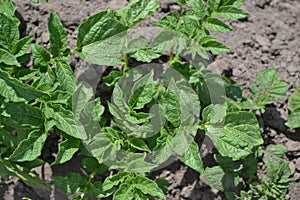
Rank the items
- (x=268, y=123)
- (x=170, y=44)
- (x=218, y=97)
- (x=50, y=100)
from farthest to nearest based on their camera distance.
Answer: (x=268, y=123)
(x=218, y=97)
(x=170, y=44)
(x=50, y=100)

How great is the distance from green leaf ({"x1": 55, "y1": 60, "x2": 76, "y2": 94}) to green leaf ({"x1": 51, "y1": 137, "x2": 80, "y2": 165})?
248 mm

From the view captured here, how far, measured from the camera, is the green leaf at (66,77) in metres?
2.08

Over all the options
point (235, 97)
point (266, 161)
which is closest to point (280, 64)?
point (235, 97)

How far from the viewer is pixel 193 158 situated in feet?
6.77

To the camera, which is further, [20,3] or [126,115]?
[20,3]

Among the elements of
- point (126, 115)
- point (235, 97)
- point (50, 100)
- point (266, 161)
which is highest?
Answer: point (50, 100)

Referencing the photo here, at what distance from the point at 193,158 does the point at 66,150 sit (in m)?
0.56

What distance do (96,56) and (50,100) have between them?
27 cm

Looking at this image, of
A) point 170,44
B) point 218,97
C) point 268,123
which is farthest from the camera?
point 268,123

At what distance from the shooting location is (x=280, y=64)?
2.77 meters

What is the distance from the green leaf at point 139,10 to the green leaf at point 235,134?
574 mm

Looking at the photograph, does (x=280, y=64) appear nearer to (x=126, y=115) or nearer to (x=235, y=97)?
(x=235, y=97)

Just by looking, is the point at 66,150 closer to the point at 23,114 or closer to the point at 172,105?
the point at 23,114

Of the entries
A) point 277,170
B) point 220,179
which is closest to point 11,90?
point 220,179
